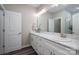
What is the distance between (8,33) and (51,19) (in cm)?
181

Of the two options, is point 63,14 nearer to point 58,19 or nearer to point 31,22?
point 58,19

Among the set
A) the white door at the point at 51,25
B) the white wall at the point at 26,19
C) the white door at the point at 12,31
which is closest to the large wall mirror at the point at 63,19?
the white door at the point at 51,25

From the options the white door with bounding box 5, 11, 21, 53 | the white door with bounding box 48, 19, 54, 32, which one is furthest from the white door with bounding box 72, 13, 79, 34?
the white door with bounding box 5, 11, 21, 53

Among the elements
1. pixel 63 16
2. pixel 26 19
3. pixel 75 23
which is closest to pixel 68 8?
pixel 63 16

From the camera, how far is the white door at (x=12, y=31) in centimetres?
281

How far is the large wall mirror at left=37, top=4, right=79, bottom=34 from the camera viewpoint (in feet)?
5.48

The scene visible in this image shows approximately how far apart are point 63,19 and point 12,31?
2096 millimetres

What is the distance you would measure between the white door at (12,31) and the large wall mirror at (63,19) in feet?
4.31

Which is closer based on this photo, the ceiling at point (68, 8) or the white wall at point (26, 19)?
the ceiling at point (68, 8)

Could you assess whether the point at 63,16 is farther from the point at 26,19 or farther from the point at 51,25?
the point at 26,19

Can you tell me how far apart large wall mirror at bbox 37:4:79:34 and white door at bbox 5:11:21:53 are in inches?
51.7

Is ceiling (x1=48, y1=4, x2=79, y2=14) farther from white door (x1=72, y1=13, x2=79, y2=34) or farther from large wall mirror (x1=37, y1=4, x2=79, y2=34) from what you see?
white door (x1=72, y1=13, x2=79, y2=34)

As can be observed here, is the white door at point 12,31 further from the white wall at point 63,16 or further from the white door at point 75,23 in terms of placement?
the white door at point 75,23

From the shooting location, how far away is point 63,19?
1.99 m
